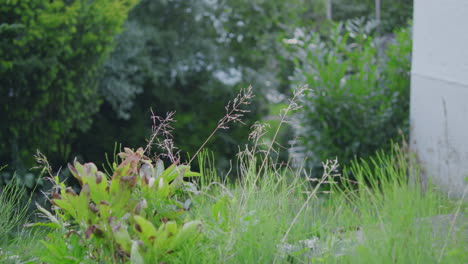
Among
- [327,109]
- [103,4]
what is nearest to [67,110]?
[103,4]

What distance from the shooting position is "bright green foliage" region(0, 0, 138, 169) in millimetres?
5027

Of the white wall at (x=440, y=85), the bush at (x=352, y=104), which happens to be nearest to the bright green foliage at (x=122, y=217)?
the white wall at (x=440, y=85)

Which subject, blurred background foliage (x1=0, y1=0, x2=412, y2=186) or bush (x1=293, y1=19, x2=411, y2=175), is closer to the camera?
blurred background foliage (x1=0, y1=0, x2=412, y2=186)

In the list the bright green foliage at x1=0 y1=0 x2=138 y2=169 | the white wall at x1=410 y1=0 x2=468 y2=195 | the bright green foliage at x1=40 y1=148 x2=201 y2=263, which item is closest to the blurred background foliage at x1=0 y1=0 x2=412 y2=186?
the bright green foliage at x1=0 y1=0 x2=138 y2=169

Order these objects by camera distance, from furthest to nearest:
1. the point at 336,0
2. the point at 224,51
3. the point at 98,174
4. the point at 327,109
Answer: the point at 336,0, the point at 224,51, the point at 327,109, the point at 98,174

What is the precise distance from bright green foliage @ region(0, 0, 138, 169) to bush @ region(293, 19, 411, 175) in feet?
7.78

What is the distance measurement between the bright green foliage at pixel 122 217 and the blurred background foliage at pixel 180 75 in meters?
3.10

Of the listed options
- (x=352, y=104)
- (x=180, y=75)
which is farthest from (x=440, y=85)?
(x=180, y=75)

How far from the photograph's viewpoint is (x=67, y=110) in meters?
5.59

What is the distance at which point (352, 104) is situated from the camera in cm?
598

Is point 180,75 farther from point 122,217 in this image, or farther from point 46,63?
point 122,217

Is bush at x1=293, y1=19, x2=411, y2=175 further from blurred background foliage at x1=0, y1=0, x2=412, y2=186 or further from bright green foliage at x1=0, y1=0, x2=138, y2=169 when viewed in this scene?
bright green foliage at x1=0, y1=0, x2=138, y2=169

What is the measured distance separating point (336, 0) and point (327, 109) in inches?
547

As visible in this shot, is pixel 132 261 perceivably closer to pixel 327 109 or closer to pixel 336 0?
pixel 327 109
